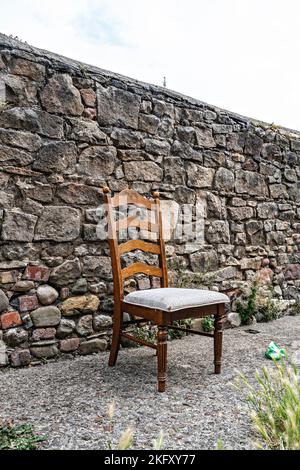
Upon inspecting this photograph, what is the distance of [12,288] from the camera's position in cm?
235

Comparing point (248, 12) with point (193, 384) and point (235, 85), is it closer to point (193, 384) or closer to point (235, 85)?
point (235, 85)

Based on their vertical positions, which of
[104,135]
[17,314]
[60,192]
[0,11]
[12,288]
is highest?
[0,11]

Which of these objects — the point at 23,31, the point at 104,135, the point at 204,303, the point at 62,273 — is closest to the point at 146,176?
the point at 104,135

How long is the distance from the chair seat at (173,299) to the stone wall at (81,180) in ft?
1.75

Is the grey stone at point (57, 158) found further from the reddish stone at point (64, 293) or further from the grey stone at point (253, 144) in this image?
the grey stone at point (253, 144)

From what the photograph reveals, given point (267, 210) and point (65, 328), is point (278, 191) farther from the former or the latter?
point (65, 328)

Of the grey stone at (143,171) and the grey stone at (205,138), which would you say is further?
the grey stone at (205,138)

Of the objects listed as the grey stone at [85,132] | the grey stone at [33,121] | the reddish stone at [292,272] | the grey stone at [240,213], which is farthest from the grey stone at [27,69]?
the reddish stone at [292,272]

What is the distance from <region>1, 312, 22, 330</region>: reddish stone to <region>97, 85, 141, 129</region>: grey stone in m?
1.41

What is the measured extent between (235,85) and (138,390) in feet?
11.9

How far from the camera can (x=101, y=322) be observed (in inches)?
105

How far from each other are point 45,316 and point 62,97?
55.8 inches

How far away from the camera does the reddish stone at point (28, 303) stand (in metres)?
2.37

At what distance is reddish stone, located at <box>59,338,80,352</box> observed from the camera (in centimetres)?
251
